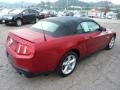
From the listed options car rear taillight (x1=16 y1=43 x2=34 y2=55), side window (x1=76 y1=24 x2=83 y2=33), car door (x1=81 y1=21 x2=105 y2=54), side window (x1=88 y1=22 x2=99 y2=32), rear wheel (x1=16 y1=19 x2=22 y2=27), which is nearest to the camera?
car rear taillight (x1=16 y1=43 x2=34 y2=55)

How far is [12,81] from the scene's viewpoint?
13.5 ft

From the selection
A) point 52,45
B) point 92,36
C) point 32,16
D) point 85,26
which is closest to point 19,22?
point 32,16

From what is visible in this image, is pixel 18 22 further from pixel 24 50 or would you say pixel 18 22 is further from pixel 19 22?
pixel 24 50

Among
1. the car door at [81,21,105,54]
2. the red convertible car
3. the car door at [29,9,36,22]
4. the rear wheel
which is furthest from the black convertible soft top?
the car door at [29,9,36,22]

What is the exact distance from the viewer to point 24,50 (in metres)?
3.62

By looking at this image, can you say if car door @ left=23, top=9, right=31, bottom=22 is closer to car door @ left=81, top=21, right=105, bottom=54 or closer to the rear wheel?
the rear wheel

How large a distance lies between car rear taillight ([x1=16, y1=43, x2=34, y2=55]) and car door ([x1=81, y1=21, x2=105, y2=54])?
1.82 meters

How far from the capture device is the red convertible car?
3598 millimetres

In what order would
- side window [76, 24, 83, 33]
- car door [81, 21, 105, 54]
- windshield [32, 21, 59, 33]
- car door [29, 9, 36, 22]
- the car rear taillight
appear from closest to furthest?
the car rear taillight < windshield [32, 21, 59, 33] < side window [76, 24, 83, 33] < car door [81, 21, 105, 54] < car door [29, 9, 36, 22]

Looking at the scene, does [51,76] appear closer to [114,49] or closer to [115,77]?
[115,77]

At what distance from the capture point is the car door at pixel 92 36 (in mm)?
4939

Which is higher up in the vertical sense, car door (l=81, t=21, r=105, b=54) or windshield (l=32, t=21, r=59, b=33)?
windshield (l=32, t=21, r=59, b=33)

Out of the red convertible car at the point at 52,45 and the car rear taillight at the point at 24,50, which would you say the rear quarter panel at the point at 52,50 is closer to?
the red convertible car at the point at 52,45

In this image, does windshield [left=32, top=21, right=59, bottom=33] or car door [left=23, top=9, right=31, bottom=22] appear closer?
windshield [left=32, top=21, right=59, bottom=33]
